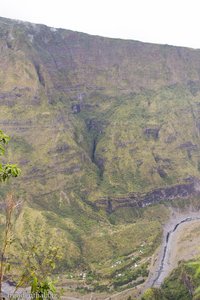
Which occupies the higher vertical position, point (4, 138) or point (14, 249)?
point (4, 138)

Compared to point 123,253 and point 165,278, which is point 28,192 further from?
point 165,278

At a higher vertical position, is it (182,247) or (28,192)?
(28,192)

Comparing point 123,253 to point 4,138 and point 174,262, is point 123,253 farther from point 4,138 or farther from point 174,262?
point 4,138

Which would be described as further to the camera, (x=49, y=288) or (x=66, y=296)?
(x=66, y=296)

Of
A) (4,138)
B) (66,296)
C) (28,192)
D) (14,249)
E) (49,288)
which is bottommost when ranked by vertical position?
(66,296)

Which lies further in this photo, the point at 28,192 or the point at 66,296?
the point at 28,192

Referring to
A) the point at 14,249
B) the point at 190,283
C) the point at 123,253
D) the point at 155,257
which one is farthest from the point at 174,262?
the point at 14,249

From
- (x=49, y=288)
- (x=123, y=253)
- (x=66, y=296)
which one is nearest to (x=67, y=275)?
(x=66, y=296)

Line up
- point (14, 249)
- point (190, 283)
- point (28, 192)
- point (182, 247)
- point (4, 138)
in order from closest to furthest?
1. point (4, 138)
2. point (190, 283)
3. point (14, 249)
4. point (182, 247)
5. point (28, 192)

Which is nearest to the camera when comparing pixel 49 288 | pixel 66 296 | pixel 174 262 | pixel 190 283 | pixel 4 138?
pixel 49 288
